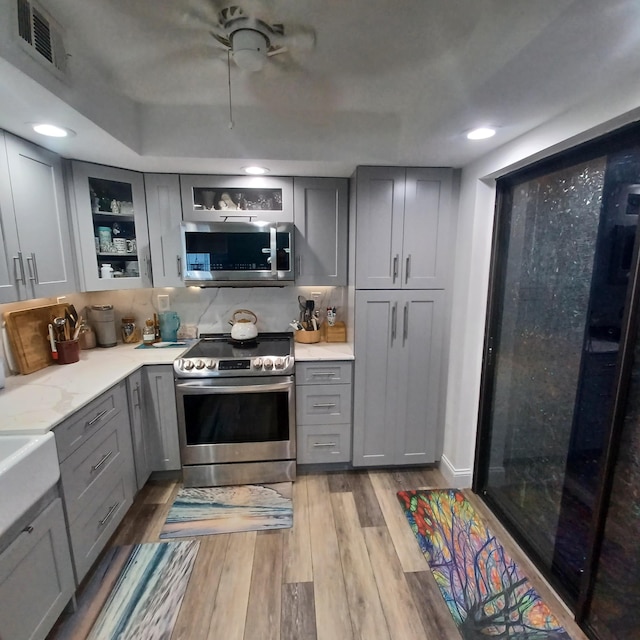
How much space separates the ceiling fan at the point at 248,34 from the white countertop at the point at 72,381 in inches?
64.5

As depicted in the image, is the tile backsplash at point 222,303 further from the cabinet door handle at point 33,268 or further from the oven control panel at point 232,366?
the cabinet door handle at point 33,268

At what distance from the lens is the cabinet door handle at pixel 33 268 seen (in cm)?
178

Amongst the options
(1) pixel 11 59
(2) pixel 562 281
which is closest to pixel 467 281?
(2) pixel 562 281

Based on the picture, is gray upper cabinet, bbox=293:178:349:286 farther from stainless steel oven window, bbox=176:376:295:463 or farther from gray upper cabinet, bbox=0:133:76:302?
gray upper cabinet, bbox=0:133:76:302

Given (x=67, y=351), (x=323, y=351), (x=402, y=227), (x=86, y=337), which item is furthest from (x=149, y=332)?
(x=402, y=227)

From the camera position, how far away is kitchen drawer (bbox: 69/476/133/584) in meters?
1.52

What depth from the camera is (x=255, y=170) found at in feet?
7.27

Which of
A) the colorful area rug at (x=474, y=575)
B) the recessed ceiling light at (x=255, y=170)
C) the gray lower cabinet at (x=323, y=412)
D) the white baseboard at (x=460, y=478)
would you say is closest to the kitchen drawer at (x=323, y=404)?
the gray lower cabinet at (x=323, y=412)

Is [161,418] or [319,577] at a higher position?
[161,418]

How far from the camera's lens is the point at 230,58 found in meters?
1.35

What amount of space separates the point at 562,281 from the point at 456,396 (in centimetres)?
104

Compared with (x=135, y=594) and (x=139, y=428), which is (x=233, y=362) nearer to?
(x=139, y=428)

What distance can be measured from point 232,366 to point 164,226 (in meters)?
1.14

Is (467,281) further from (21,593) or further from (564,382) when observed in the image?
(21,593)
